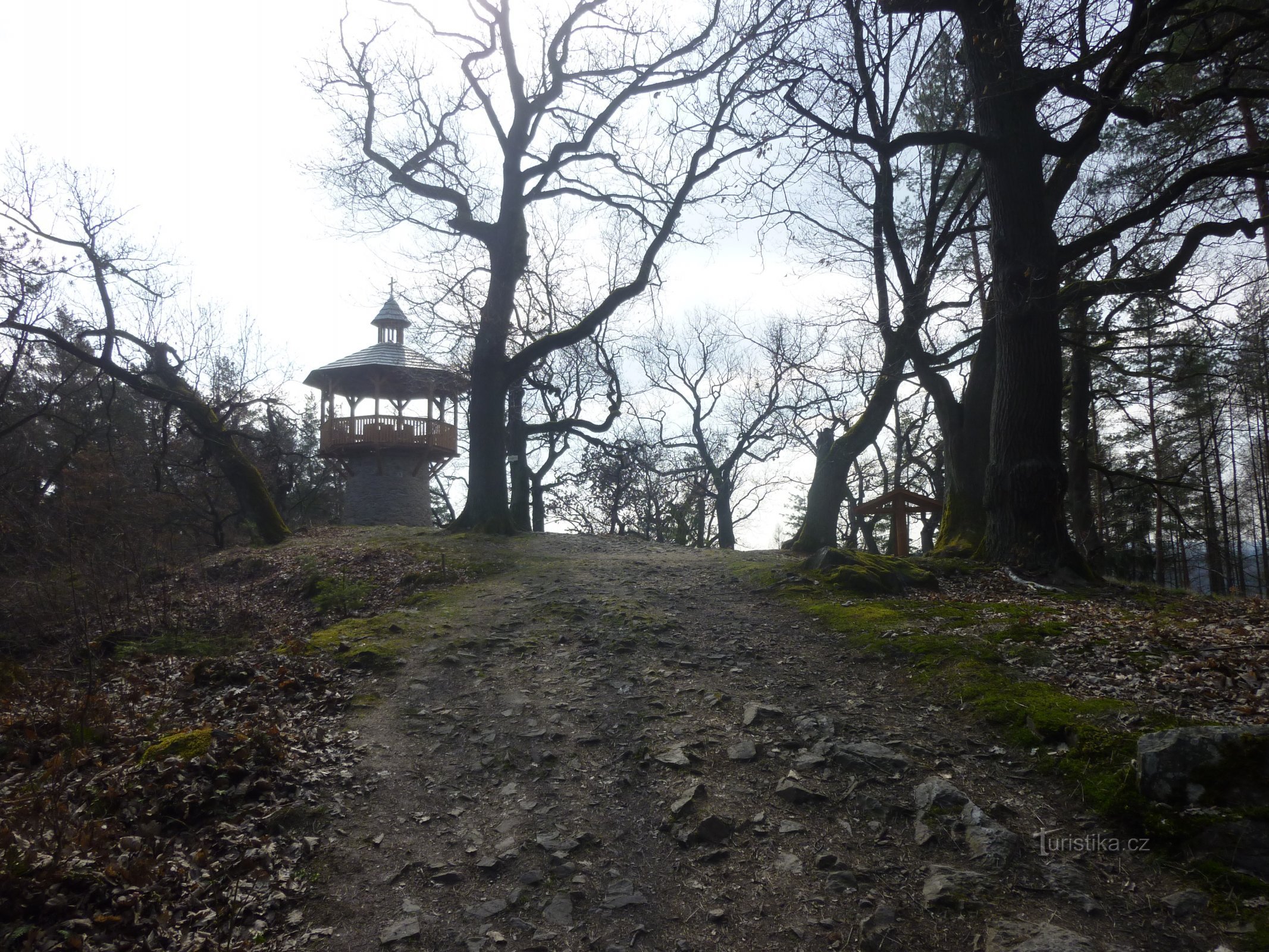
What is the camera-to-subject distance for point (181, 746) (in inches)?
182

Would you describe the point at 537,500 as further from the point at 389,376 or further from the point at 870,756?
the point at 870,756

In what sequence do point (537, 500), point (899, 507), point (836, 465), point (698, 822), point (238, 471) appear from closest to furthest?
point (698, 822), point (836, 465), point (899, 507), point (238, 471), point (537, 500)

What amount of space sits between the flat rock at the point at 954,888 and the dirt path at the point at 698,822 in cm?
1

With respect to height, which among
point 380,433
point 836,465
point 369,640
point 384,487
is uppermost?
point 380,433

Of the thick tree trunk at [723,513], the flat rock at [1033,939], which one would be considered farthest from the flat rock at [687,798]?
the thick tree trunk at [723,513]

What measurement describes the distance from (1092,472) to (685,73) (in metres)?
15.8

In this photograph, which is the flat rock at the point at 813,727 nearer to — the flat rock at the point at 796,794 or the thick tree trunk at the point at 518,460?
the flat rock at the point at 796,794

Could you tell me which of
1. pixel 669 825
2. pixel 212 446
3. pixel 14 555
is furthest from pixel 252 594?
pixel 669 825

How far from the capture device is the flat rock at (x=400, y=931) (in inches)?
129

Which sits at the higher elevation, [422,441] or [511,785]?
[422,441]

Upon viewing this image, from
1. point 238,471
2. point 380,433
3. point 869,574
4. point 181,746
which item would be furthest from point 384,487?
point 181,746

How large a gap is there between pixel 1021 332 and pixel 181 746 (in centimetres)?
916

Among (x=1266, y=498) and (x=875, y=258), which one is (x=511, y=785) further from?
(x=1266, y=498)

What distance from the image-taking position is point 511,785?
15.2ft
